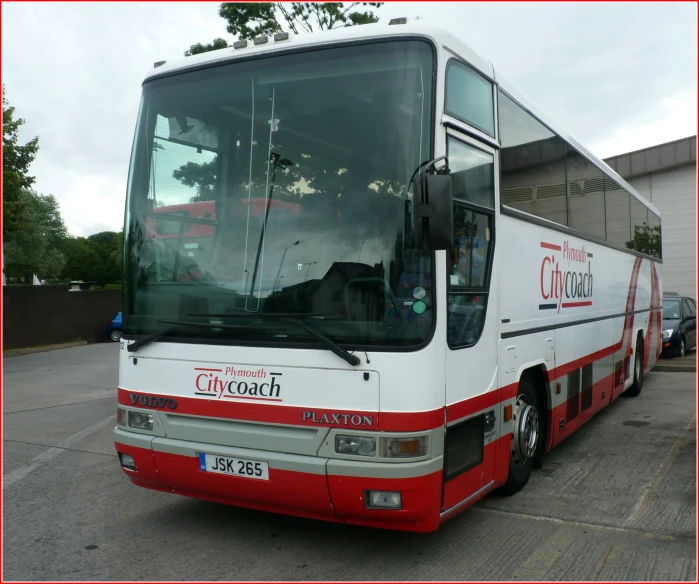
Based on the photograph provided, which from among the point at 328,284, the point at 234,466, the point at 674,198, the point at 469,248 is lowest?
the point at 234,466

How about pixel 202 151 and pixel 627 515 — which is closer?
pixel 202 151

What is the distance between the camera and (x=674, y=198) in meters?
27.1

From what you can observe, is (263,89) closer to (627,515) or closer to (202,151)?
(202,151)

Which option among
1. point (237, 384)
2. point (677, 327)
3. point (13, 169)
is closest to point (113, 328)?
point (13, 169)

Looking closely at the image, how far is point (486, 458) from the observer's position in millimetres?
5258

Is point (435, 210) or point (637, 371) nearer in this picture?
point (435, 210)

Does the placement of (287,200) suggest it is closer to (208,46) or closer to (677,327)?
(208,46)

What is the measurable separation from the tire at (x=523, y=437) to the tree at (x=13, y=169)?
58.9 feet

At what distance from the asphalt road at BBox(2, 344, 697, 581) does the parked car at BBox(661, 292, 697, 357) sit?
10797mm

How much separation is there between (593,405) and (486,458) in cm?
389

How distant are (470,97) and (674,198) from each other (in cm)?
2489

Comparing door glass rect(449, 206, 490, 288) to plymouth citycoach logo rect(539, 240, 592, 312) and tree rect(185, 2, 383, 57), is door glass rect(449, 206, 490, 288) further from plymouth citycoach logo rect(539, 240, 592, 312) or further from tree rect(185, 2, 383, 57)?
tree rect(185, 2, 383, 57)

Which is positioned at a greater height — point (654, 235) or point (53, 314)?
point (654, 235)

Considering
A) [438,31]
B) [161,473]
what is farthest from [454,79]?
[161,473]
